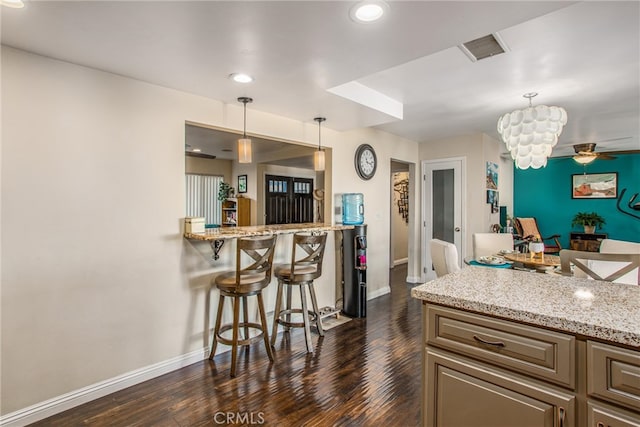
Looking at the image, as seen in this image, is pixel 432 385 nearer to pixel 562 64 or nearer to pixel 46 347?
pixel 46 347

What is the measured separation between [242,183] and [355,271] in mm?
4406

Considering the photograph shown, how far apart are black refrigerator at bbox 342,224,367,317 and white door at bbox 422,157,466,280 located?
1555 millimetres

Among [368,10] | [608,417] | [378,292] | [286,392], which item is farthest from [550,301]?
[378,292]

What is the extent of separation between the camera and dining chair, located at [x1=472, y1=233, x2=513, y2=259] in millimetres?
3811

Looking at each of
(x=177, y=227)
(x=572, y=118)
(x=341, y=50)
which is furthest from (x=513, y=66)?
(x=177, y=227)

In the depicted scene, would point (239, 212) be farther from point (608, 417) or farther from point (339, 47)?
point (608, 417)

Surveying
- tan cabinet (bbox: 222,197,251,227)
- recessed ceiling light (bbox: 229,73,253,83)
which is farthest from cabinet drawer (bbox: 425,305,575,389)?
tan cabinet (bbox: 222,197,251,227)

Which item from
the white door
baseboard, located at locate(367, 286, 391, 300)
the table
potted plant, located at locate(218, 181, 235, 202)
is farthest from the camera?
potted plant, located at locate(218, 181, 235, 202)

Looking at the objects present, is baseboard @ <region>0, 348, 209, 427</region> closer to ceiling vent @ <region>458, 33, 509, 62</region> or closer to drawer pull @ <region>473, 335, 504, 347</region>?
drawer pull @ <region>473, 335, 504, 347</region>

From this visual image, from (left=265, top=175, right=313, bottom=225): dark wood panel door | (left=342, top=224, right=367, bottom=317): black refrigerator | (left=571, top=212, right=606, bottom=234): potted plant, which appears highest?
(left=265, top=175, right=313, bottom=225): dark wood panel door

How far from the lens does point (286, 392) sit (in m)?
2.26

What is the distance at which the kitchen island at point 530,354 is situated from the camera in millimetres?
1010

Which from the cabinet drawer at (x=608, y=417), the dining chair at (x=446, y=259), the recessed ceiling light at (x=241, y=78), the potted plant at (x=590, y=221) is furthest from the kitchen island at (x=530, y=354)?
the potted plant at (x=590, y=221)

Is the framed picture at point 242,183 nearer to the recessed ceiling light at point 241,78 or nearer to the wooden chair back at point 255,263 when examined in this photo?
the wooden chair back at point 255,263
